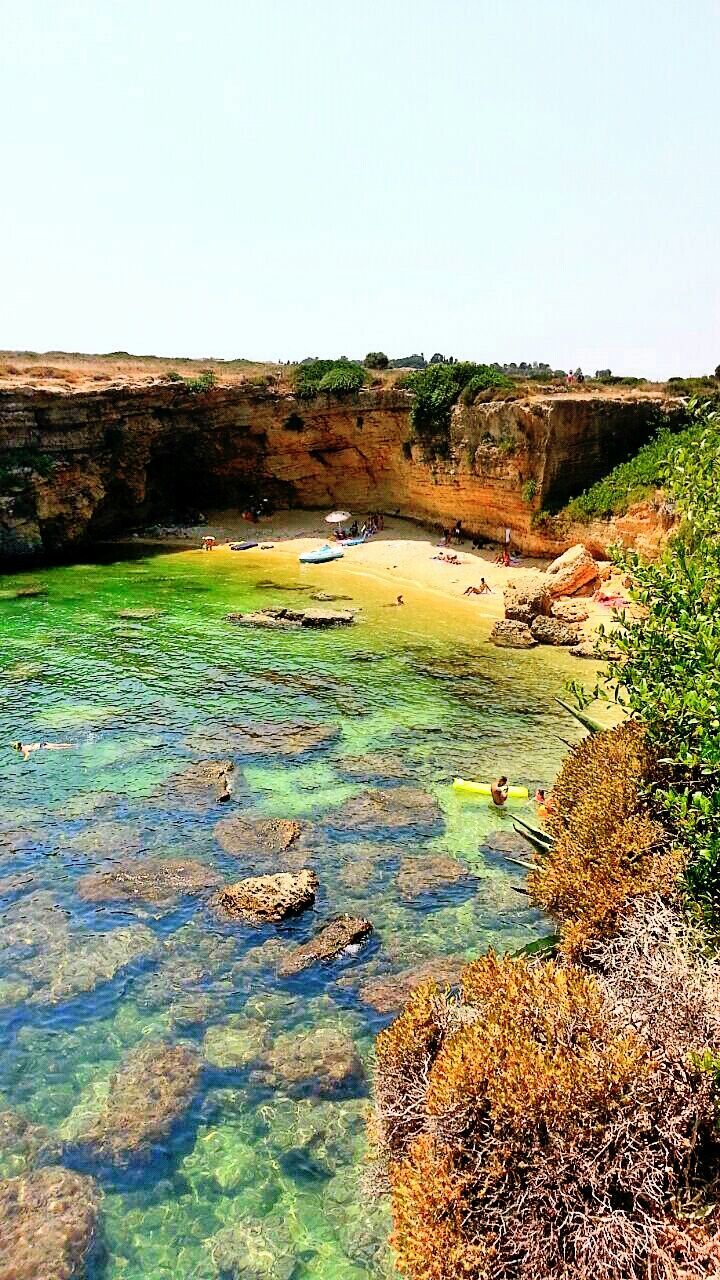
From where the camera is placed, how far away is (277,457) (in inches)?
2256

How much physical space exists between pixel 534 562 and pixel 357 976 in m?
32.6

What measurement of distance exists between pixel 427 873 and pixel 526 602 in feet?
65.0

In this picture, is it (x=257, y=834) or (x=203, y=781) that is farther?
(x=203, y=781)

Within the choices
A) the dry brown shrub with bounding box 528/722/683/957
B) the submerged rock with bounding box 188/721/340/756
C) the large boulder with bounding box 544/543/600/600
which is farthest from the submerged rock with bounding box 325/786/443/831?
the large boulder with bounding box 544/543/600/600

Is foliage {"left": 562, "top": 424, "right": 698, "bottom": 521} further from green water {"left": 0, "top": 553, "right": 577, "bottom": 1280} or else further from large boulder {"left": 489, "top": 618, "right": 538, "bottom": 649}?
green water {"left": 0, "top": 553, "right": 577, "bottom": 1280}

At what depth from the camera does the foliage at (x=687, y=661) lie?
35.2 ft

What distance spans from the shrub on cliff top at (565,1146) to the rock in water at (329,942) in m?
5.82

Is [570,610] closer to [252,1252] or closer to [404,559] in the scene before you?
[404,559]

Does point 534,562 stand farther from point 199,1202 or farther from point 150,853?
point 199,1202

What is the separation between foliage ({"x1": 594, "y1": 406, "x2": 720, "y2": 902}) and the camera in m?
10.7

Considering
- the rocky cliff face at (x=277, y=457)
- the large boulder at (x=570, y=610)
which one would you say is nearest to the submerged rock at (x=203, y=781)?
the large boulder at (x=570, y=610)

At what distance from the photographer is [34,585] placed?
44.6 meters

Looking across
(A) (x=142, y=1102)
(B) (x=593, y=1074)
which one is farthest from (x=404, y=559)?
(B) (x=593, y=1074)

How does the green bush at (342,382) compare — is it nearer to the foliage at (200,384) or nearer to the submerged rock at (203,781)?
the foliage at (200,384)
